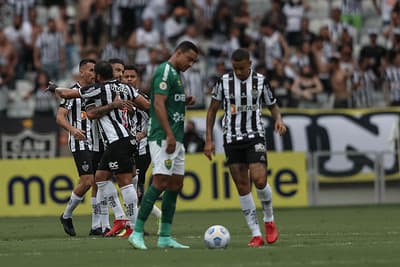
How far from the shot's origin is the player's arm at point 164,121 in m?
13.0

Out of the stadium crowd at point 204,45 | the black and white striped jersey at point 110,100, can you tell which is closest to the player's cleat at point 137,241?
the black and white striped jersey at point 110,100

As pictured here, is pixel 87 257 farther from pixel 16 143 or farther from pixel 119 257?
pixel 16 143

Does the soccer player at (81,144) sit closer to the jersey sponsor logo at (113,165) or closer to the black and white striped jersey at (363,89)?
the jersey sponsor logo at (113,165)

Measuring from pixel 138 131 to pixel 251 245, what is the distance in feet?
12.6

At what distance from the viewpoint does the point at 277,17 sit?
29.3m

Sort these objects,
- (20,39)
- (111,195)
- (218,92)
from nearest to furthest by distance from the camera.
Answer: (218,92) < (111,195) < (20,39)

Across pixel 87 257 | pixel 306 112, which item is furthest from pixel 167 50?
pixel 87 257

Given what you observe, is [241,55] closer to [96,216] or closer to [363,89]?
[96,216]

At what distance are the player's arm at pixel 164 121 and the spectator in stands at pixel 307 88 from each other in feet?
47.0

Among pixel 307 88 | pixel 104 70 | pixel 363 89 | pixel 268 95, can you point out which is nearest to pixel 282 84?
pixel 307 88

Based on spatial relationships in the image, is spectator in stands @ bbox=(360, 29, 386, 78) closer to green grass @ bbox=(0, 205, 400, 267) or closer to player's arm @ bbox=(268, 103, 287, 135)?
green grass @ bbox=(0, 205, 400, 267)

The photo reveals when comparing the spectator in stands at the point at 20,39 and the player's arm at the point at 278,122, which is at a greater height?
the spectator in stands at the point at 20,39

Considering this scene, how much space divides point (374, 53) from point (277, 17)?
261 centimetres

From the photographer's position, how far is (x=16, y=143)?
25.4 meters
